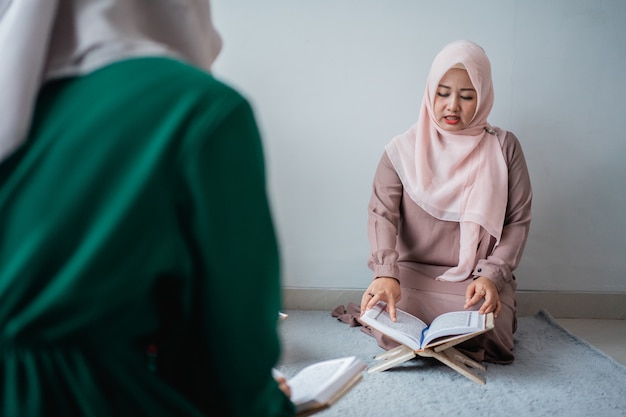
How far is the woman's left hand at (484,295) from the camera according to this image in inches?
80.5

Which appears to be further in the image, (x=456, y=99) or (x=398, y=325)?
(x=456, y=99)

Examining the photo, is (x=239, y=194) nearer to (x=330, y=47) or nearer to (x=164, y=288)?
(x=164, y=288)

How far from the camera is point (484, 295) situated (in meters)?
2.09

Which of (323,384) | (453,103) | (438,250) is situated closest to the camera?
(323,384)

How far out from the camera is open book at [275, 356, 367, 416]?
Answer: 844 mm

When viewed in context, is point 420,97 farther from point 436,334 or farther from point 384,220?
point 436,334

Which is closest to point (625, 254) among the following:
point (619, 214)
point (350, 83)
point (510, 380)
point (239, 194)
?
point (619, 214)

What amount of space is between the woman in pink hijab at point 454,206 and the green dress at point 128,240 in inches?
59.8

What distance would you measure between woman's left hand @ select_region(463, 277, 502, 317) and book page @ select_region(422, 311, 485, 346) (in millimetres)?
Result: 38

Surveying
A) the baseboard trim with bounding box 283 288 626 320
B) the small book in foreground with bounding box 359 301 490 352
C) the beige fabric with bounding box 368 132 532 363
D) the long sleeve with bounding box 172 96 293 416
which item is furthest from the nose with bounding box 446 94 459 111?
the long sleeve with bounding box 172 96 293 416

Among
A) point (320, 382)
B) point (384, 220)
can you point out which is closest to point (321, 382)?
point (320, 382)

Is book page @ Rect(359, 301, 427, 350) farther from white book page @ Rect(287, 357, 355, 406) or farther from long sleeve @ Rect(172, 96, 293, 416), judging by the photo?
long sleeve @ Rect(172, 96, 293, 416)

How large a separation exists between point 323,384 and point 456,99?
160 cm

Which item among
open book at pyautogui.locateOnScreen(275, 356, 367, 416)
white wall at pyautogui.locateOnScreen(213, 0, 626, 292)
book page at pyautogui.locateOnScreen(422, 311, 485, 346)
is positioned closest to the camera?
open book at pyautogui.locateOnScreen(275, 356, 367, 416)
